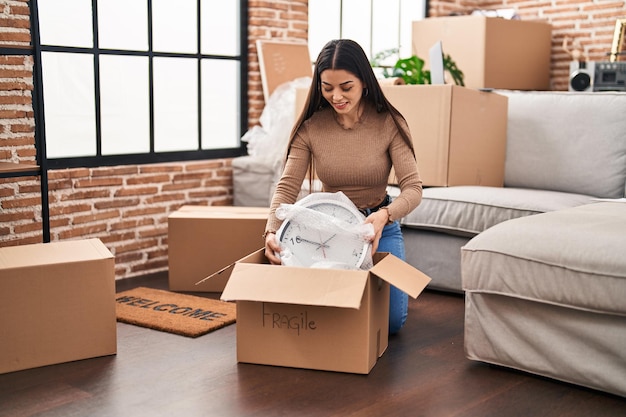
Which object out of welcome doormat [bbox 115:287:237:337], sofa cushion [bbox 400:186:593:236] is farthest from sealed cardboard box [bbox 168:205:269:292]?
sofa cushion [bbox 400:186:593:236]

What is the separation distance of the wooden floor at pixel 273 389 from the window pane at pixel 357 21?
11.0 ft

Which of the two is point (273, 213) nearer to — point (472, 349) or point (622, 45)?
point (472, 349)

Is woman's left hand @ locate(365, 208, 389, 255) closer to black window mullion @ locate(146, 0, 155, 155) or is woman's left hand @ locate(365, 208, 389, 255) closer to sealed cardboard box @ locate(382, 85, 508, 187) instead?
sealed cardboard box @ locate(382, 85, 508, 187)

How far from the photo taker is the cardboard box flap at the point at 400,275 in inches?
95.4

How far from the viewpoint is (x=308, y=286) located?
2.42m

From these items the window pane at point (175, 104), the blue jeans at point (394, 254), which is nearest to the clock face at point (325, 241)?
the blue jeans at point (394, 254)

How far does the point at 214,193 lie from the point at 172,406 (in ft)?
7.63

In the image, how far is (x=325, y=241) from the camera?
2.63m

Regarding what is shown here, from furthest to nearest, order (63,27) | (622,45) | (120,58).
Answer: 1. (622,45)
2. (120,58)
3. (63,27)

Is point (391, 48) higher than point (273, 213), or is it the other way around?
point (391, 48)

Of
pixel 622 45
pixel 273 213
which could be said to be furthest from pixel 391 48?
pixel 273 213

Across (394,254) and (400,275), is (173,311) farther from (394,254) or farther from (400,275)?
(400,275)

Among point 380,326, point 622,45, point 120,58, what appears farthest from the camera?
point 622,45

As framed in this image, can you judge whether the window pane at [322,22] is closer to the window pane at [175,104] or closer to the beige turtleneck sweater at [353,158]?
the window pane at [175,104]
